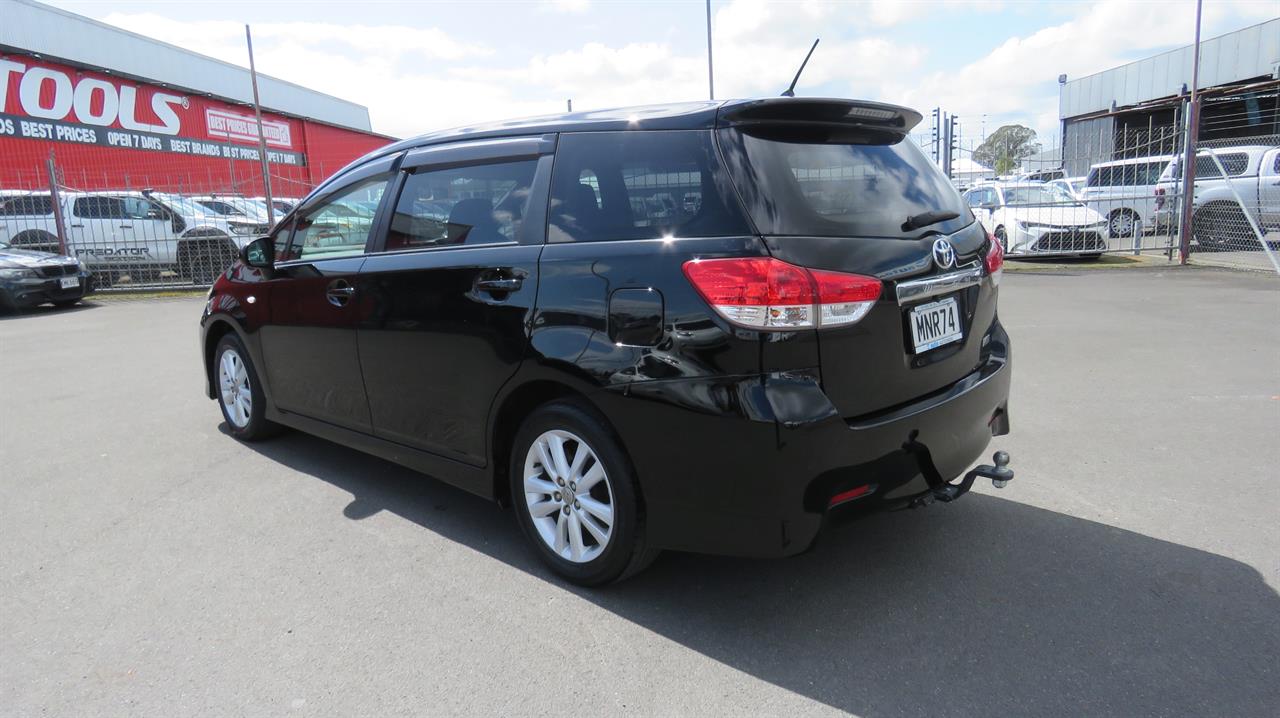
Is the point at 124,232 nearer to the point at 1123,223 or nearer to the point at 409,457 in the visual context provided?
the point at 409,457

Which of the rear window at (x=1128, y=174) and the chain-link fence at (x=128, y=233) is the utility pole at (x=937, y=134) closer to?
the rear window at (x=1128, y=174)

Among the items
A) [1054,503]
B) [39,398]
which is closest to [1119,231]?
[1054,503]

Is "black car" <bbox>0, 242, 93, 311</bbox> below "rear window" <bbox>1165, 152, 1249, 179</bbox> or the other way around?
below

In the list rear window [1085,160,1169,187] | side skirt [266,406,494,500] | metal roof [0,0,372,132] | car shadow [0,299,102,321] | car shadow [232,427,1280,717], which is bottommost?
car shadow [232,427,1280,717]

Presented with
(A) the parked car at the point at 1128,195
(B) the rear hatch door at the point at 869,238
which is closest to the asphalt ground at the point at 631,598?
(B) the rear hatch door at the point at 869,238

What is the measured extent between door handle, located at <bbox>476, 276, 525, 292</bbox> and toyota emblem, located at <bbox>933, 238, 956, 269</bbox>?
4.98 ft

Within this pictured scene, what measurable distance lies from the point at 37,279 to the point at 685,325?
1383 cm

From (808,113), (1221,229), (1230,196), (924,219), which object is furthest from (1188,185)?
(808,113)

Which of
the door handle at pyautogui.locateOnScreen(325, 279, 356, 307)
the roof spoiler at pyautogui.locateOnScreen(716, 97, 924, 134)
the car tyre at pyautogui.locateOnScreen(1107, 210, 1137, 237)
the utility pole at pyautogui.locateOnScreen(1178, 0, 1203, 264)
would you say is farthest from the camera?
the car tyre at pyautogui.locateOnScreen(1107, 210, 1137, 237)

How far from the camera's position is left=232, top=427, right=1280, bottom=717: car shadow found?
245 cm

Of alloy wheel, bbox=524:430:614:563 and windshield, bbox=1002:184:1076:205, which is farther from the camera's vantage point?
windshield, bbox=1002:184:1076:205

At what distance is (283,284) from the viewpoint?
4516 millimetres

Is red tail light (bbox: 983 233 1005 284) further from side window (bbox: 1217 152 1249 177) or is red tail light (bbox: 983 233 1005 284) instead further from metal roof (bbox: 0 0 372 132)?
metal roof (bbox: 0 0 372 132)

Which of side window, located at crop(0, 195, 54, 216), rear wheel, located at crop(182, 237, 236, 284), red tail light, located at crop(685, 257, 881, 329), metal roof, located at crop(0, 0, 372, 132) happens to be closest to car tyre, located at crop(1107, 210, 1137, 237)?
red tail light, located at crop(685, 257, 881, 329)
